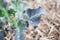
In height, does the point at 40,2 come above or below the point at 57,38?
above

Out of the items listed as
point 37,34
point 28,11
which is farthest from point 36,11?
point 37,34

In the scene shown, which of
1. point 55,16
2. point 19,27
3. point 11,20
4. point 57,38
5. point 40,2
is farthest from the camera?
point 40,2

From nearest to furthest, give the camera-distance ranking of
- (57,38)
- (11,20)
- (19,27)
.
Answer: (19,27) < (11,20) < (57,38)

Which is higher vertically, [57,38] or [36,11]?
[36,11]

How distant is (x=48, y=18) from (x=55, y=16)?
0.17 ft

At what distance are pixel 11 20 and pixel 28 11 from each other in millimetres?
134

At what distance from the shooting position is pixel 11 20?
3.30ft

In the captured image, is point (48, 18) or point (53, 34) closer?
point (53, 34)

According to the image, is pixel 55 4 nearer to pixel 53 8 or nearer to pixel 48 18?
pixel 53 8

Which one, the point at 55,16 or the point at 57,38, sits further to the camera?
the point at 55,16

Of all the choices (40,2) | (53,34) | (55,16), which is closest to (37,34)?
(53,34)

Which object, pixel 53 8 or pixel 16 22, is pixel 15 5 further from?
pixel 53 8

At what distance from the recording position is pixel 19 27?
857 mm

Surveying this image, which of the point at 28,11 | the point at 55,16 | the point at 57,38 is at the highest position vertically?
the point at 28,11
